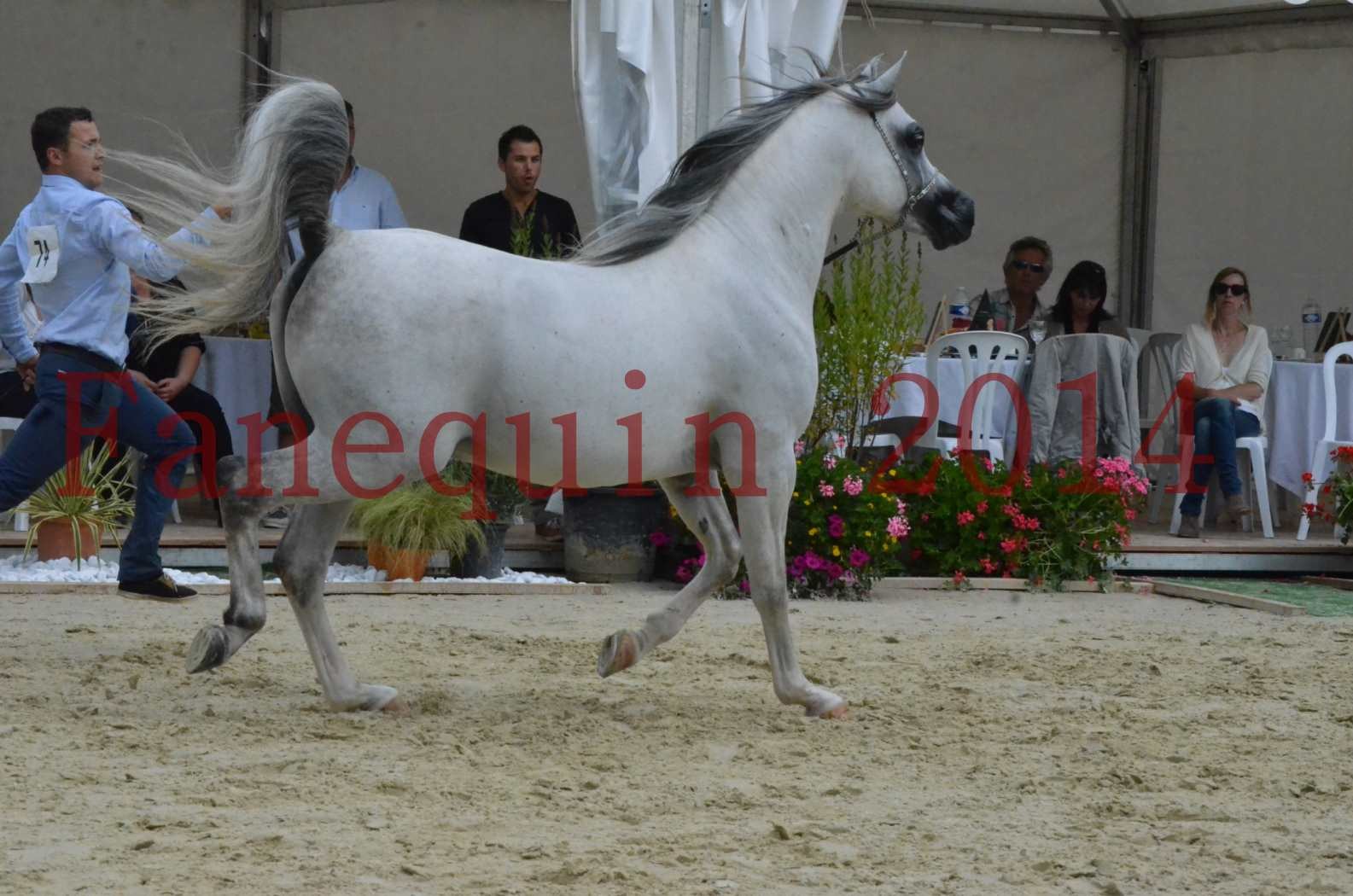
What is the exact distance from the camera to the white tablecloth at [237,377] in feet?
28.8

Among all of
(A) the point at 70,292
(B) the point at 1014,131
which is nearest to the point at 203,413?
(A) the point at 70,292

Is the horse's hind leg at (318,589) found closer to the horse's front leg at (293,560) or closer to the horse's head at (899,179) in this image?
the horse's front leg at (293,560)

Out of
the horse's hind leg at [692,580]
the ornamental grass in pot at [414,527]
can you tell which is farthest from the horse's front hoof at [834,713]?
the ornamental grass in pot at [414,527]

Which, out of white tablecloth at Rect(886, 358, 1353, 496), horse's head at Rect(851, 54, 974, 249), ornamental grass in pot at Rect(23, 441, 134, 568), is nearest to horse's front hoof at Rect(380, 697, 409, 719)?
horse's head at Rect(851, 54, 974, 249)

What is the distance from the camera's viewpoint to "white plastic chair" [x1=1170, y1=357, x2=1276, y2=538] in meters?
9.45

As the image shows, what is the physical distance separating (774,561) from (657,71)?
3.28 meters

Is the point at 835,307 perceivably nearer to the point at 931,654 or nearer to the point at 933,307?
the point at 931,654

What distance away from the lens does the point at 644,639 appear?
16.2 feet

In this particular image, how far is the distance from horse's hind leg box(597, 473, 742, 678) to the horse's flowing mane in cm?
75

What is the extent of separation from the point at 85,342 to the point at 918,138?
291 cm

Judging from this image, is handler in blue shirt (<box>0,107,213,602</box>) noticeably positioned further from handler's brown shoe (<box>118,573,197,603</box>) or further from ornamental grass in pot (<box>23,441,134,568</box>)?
ornamental grass in pot (<box>23,441,134,568</box>)

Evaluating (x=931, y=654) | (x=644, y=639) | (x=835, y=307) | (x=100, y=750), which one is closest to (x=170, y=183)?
(x=100, y=750)

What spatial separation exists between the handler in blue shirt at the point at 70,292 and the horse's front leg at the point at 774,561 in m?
2.25

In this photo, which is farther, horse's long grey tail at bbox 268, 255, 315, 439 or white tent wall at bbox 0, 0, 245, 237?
white tent wall at bbox 0, 0, 245, 237
